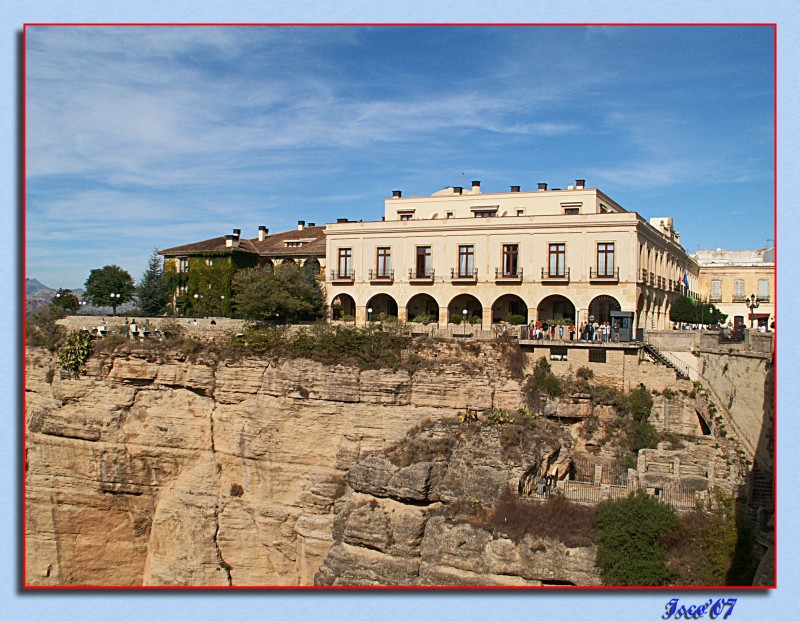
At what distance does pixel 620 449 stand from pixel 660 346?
4754 millimetres

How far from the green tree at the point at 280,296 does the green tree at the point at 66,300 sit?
12.7 meters

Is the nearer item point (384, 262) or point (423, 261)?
point (423, 261)

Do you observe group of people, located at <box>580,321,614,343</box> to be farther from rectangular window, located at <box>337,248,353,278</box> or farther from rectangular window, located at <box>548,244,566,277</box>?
rectangular window, located at <box>337,248,353,278</box>

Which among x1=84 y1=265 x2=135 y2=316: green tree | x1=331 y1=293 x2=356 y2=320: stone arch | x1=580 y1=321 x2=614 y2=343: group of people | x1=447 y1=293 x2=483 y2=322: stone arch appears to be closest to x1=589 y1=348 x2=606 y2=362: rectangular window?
x1=580 y1=321 x2=614 y2=343: group of people

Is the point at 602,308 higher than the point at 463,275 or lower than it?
lower

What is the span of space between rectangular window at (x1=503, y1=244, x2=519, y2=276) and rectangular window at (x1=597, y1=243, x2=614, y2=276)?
352 cm

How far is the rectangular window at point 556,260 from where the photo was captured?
33000 millimetres

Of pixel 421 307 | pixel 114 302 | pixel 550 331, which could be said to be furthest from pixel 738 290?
pixel 114 302

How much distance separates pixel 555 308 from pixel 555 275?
6.86 ft

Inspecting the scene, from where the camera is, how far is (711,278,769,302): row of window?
46966 millimetres

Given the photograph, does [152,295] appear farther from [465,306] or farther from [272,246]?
[465,306]

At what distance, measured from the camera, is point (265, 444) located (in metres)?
29.5

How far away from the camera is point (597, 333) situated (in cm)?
3030

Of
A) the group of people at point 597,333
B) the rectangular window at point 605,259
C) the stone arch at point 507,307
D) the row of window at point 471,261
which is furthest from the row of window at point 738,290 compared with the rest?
the group of people at point 597,333
